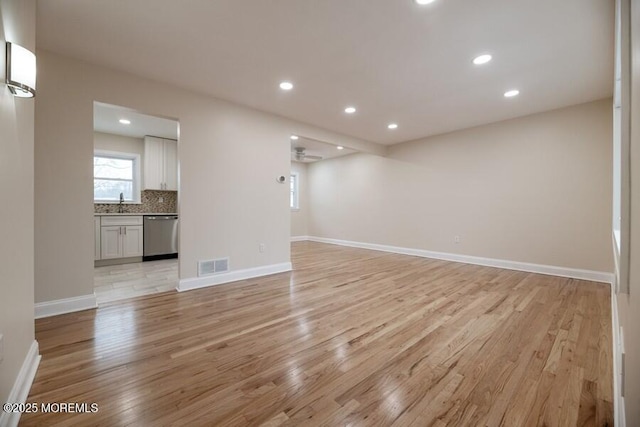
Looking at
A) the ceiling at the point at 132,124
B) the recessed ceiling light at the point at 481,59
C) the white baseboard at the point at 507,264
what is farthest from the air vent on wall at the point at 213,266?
the white baseboard at the point at 507,264

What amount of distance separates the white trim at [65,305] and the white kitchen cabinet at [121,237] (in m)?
2.50

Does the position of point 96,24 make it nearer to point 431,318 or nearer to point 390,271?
point 431,318

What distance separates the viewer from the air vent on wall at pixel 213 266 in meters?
3.50

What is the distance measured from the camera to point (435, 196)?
5.53m

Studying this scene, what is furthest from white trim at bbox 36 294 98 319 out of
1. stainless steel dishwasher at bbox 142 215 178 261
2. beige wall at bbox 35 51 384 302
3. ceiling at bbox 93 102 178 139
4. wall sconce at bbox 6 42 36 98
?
stainless steel dishwasher at bbox 142 215 178 261

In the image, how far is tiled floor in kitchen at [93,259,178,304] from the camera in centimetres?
323

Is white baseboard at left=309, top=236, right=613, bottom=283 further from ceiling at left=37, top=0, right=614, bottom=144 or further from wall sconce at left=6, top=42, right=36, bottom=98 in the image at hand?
wall sconce at left=6, top=42, right=36, bottom=98

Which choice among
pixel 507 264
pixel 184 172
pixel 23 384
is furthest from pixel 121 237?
pixel 507 264

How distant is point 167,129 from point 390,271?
487 centimetres

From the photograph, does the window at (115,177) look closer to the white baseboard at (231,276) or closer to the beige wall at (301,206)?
the white baseboard at (231,276)

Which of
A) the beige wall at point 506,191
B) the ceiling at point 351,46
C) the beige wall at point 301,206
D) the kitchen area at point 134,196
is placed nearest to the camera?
the ceiling at point 351,46

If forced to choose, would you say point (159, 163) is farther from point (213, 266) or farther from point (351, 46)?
point (351, 46)

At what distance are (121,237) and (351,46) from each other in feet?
17.0

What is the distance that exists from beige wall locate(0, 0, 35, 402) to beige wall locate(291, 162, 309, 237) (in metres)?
6.65
